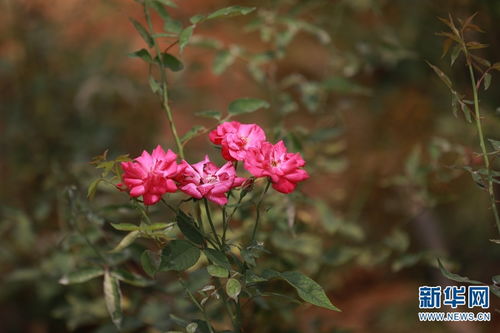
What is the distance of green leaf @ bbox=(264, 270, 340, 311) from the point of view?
3.29 ft

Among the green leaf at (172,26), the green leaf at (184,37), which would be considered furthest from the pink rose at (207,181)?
the green leaf at (172,26)

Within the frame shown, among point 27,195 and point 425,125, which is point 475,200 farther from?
point 27,195

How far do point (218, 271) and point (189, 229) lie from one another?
3.5 inches

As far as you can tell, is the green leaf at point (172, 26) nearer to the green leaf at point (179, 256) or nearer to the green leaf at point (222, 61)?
the green leaf at point (222, 61)

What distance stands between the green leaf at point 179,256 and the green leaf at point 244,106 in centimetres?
36

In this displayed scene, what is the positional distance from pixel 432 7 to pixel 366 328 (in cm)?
108

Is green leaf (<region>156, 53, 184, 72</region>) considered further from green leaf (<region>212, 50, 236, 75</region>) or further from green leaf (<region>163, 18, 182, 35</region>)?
green leaf (<region>212, 50, 236, 75</region>)

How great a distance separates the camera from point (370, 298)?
2.51 m

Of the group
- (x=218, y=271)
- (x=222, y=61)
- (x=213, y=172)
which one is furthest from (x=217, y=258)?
(x=222, y=61)

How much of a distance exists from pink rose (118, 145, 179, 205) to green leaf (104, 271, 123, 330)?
408mm

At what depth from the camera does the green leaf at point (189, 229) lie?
1028mm

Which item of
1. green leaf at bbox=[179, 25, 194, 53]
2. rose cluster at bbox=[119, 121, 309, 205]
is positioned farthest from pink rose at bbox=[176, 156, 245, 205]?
green leaf at bbox=[179, 25, 194, 53]

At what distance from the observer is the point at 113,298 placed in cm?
132

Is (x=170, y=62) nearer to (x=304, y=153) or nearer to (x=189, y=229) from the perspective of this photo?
(x=189, y=229)
